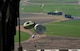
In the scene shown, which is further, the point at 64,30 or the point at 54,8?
the point at 54,8

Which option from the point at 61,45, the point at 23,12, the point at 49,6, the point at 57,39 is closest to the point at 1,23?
the point at 61,45

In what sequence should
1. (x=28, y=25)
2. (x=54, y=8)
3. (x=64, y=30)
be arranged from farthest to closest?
(x=54, y=8) < (x=28, y=25) < (x=64, y=30)

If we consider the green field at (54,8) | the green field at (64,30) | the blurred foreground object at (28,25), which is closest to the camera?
the green field at (64,30)

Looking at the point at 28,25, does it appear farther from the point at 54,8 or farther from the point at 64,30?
the point at 54,8

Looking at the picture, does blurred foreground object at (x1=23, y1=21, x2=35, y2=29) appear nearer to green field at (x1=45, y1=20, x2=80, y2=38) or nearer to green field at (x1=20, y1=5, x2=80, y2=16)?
green field at (x1=45, y1=20, x2=80, y2=38)

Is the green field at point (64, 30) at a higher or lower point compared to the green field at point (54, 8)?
higher

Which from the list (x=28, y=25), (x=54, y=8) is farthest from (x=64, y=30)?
(x=54, y=8)

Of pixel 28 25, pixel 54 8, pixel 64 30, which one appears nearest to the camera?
pixel 64 30

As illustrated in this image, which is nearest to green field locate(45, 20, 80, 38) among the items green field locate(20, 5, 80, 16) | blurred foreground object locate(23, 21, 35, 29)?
blurred foreground object locate(23, 21, 35, 29)

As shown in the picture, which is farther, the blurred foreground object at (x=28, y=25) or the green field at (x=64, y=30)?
the blurred foreground object at (x=28, y=25)

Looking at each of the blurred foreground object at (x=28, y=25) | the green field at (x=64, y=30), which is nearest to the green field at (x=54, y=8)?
the green field at (x=64, y=30)

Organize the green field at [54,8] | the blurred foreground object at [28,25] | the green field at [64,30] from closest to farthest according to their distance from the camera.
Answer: the green field at [64,30] → the blurred foreground object at [28,25] → the green field at [54,8]

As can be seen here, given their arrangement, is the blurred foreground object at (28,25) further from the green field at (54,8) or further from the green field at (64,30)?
the green field at (54,8)
